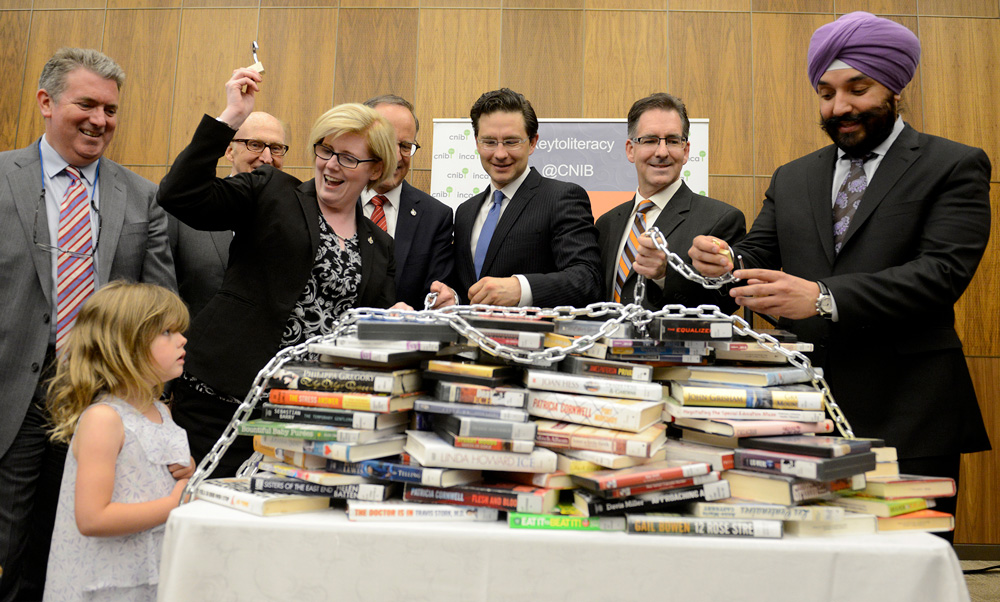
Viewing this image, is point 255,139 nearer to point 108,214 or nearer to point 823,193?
point 108,214

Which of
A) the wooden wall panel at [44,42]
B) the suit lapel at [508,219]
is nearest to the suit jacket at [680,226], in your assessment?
the suit lapel at [508,219]

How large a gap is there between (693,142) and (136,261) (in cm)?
351

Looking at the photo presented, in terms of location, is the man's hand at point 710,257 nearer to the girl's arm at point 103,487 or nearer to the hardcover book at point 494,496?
the hardcover book at point 494,496

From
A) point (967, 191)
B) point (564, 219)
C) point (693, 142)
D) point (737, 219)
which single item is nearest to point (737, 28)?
point (693, 142)

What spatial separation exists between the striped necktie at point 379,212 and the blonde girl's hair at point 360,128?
75 cm

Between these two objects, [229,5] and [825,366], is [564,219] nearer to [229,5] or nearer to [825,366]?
[825,366]

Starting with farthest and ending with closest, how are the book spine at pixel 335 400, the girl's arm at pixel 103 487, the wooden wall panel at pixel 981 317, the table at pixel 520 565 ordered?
the wooden wall panel at pixel 981 317 → the girl's arm at pixel 103 487 → the book spine at pixel 335 400 → the table at pixel 520 565

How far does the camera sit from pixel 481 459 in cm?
102

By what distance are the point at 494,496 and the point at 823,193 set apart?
Result: 1433 mm

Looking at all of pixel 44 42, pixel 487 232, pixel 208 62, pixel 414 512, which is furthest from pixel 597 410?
pixel 44 42

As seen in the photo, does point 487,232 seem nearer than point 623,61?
Yes

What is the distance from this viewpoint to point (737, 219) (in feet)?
8.41

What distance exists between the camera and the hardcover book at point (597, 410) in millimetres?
1020

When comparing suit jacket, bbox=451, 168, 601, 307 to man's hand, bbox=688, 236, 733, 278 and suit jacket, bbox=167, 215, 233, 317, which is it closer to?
man's hand, bbox=688, 236, 733, 278
